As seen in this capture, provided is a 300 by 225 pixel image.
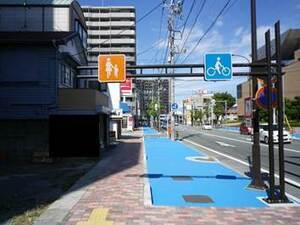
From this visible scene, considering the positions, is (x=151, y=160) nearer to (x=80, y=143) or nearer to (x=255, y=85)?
(x=80, y=143)

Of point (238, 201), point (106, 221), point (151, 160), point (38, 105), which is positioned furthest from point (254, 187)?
point (38, 105)

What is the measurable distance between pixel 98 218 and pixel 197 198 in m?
3.52

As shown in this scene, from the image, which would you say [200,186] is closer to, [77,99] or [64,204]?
[64,204]

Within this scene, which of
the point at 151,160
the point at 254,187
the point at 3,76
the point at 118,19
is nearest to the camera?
the point at 254,187

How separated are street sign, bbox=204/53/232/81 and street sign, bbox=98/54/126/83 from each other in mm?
2437

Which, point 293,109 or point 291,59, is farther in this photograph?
point 291,59

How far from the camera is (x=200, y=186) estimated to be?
1444 centimetres

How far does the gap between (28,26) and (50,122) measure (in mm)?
8707

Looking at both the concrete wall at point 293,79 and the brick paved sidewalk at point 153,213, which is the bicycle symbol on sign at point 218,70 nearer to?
the brick paved sidewalk at point 153,213

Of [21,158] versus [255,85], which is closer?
[255,85]

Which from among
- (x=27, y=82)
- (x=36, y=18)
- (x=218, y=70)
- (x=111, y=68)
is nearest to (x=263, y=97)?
(x=218, y=70)

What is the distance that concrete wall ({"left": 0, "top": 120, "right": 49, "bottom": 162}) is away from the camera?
22.1 m

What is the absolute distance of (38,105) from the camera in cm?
2186

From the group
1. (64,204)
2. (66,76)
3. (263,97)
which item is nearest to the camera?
(64,204)
